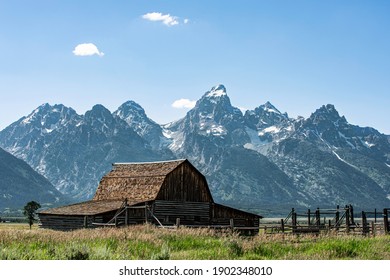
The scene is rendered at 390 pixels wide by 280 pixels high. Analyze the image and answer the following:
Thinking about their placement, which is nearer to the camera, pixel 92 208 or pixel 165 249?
pixel 165 249

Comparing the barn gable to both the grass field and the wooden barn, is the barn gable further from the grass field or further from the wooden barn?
the grass field

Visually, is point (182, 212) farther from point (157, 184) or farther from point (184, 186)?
point (157, 184)

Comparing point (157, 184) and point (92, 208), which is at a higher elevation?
point (157, 184)

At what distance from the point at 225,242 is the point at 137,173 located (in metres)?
37.7

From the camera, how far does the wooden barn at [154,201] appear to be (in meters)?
50.8

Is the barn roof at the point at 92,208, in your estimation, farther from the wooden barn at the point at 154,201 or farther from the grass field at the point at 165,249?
the grass field at the point at 165,249

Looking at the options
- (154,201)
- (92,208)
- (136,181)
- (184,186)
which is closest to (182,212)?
(184,186)

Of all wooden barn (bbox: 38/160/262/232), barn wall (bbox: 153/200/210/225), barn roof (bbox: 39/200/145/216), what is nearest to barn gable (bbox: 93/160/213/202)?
wooden barn (bbox: 38/160/262/232)

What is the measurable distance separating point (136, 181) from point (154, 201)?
5.04 m

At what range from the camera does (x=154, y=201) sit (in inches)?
2068

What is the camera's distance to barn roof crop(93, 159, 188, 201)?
54156 mm

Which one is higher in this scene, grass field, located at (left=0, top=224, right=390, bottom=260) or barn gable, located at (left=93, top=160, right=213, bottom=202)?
barn gable, located at (left=93, top=160, right=213, bottom=202)

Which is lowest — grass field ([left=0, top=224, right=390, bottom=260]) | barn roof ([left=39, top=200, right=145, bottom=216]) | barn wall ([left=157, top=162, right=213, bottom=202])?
grass field ([left=0, top=224, right=390, bottom=260])
